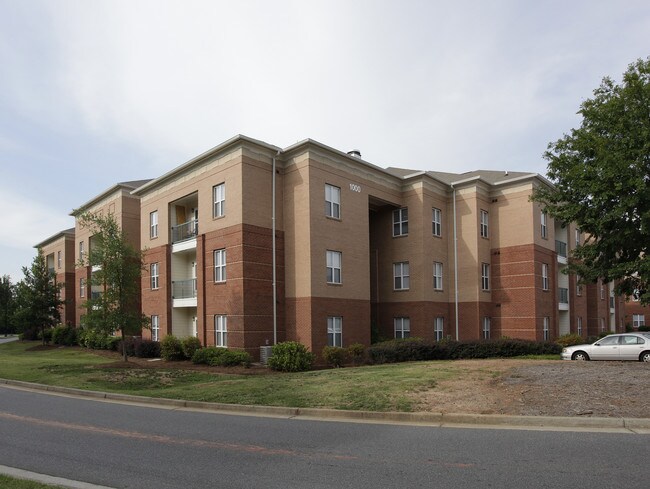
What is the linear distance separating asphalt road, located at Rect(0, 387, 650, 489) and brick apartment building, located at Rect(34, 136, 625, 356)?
13.5m

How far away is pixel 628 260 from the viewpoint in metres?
20.6

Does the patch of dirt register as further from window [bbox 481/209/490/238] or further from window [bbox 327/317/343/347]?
window [bbox 481/209/490/238]

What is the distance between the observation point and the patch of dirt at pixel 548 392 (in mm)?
9609

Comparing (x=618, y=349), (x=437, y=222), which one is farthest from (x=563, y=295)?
(x=618, y=349)

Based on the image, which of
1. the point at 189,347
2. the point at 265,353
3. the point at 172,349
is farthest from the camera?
the point at 172,349

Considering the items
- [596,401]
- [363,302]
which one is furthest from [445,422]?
[363,302]

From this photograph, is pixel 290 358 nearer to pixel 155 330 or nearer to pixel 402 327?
pixel 402 327

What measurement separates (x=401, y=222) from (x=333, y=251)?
6.56 meters

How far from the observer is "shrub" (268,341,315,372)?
2070 cm

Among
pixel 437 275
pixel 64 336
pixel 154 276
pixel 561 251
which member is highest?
pixel 561 251

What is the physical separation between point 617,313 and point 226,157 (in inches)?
1745

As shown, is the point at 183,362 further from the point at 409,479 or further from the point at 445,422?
the point at 409,479

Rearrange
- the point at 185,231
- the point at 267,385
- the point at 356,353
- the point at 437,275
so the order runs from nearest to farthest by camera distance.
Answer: the point at 267,385 → the point at 356,353 → the point at 185,231 → the point at 437,275

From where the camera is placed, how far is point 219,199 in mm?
25219
